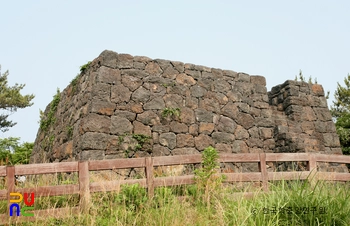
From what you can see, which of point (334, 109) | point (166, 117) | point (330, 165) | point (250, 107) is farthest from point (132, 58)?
point (334, 109)

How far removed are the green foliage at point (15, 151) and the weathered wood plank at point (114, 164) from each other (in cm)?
767

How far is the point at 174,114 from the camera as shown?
28.2 ft

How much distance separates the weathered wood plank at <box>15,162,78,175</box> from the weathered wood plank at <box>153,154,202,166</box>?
1236mm

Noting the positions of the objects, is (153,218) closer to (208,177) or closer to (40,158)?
(208,177)

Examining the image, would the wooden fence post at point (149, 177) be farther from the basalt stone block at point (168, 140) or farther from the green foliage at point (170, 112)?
the green foliage at point (170, 112)

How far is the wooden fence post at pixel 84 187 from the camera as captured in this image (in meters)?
5.29

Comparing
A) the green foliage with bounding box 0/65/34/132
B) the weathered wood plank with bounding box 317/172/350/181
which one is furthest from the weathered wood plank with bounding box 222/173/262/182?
the green foliage with bounding box 0/65/34/132

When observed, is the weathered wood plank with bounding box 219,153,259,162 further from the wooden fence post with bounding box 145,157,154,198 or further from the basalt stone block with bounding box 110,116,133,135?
the basalt stone block with bounding box 110,116,133,135

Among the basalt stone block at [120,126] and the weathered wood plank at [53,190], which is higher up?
the basalt stone block at [120,126]

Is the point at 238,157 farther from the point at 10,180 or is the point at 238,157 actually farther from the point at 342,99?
the point at 342,99

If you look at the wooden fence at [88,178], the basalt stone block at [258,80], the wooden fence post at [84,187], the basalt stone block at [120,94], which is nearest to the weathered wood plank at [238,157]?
the wooden fence at [88,178]

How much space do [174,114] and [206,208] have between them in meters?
3.52

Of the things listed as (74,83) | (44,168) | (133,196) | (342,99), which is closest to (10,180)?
(44,168)

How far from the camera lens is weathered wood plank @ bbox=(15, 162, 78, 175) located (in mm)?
5176
